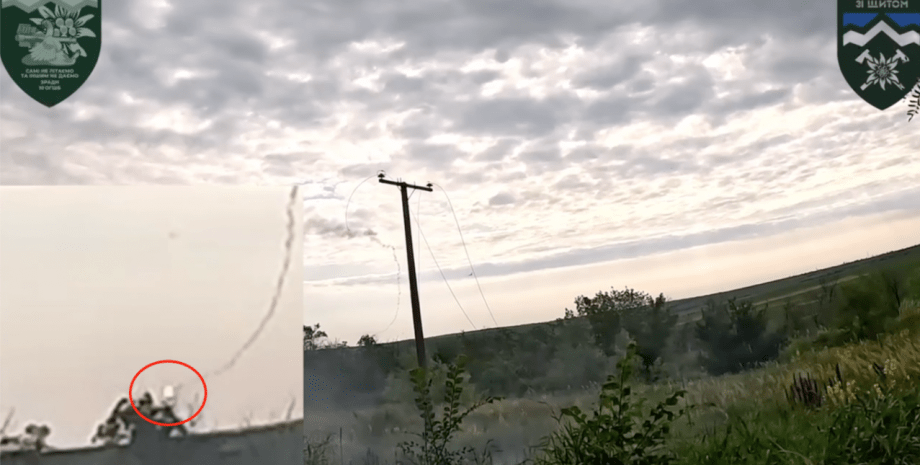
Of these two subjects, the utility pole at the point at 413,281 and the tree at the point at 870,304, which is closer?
the utility pole at the point at 413,281

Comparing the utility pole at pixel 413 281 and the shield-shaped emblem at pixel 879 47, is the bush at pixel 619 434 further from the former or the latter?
the shield-shaped emblem at pixel 879 47

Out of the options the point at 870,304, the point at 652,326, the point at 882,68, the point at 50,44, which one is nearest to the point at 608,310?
the point at 652,326

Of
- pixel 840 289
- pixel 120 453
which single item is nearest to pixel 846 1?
pixel 840 289

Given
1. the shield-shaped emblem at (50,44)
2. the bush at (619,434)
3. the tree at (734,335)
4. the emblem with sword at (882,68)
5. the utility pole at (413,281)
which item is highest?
the shield-shaped emblem at (50,44)

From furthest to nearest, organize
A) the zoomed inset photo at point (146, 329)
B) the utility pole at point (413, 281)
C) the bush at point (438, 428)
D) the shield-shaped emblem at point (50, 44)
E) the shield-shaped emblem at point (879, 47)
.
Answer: the shield-shaped emblem at point (879, 47), the utility pole at point (413, 281), the bush at point (438, 428), the shield-shaped emblem at point (50, 44), the zoomed inset photo at point (146, 329)

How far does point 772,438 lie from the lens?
4227mm

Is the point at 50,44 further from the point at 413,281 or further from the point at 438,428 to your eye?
the point at 438,428

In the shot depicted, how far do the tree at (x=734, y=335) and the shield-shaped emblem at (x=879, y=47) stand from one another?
68.4 inches

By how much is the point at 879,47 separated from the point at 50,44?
540 centimetres

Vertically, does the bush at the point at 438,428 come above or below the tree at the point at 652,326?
below

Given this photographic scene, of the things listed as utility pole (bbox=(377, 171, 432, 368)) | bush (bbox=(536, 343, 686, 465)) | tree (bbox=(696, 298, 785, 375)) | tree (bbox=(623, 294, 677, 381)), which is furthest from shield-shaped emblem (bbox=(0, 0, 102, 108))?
tree (bbox=(696, 298, 785, 375))

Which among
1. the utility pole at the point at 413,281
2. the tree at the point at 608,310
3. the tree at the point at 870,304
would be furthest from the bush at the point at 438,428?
the tree at the point at 870,304

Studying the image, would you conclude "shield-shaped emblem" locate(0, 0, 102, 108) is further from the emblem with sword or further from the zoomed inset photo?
the emblem with sword

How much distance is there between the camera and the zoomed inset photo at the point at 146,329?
368 centimetres
